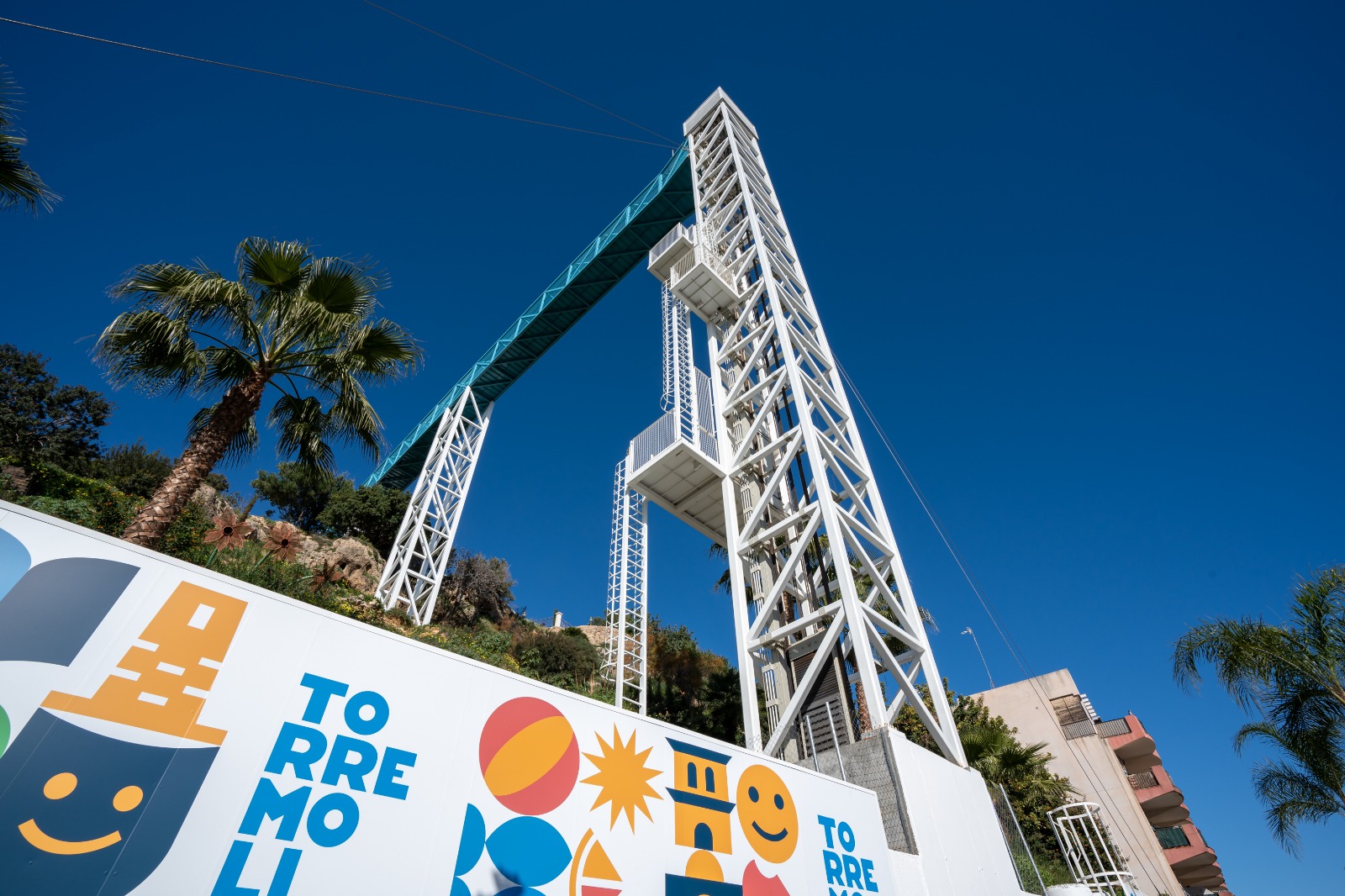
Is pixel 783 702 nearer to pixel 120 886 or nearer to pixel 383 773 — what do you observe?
pixel 383 773

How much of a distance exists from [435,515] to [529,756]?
1824cm

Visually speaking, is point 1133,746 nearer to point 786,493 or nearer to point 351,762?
point 786,493

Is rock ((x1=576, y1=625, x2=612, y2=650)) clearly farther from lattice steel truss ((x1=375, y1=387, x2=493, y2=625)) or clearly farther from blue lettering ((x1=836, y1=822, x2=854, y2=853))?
blue lettering ((x1=836, y1=822, x2=854, y2=853))

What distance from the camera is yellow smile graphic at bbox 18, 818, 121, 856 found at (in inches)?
109

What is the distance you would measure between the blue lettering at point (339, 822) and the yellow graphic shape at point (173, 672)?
66cm

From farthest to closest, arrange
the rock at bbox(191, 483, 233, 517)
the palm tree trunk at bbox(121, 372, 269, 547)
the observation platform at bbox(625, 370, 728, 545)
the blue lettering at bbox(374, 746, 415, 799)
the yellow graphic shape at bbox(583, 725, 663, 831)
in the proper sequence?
the rock at bbox(191, 483, 233, 517), the observation platform at bbox(625, 370, 728, 545), the palm tree trunk at bbox(121, 372, 269, 547), the yellow graphic shape at bbox(583, 725, 663, 831), the blue lettering at bbox(374, 746, 415, 799)

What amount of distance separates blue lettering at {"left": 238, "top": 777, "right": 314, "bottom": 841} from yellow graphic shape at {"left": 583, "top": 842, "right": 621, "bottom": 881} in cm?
185

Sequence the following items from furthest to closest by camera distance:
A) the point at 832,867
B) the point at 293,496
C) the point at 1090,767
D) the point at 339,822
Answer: the point at 293,496
the point at 1090,767
the point at 832,867
the point at 339,822

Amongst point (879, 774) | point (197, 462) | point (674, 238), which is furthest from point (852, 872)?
point (674, 238)

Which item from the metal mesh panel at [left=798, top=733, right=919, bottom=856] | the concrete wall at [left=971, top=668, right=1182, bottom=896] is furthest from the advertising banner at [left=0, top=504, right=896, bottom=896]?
the concrete wall at [left=971, top=668, right=1182, bottom=896]

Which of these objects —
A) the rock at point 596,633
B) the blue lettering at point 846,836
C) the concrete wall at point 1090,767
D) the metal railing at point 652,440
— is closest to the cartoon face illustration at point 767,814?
the blue lettering at point 846,836

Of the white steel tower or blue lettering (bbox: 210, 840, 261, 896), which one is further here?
the white steel tower

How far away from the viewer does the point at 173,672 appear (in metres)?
3.44

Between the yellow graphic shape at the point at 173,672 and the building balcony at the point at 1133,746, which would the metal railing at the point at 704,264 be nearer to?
the yellow graphic shape at the point at 173,672
